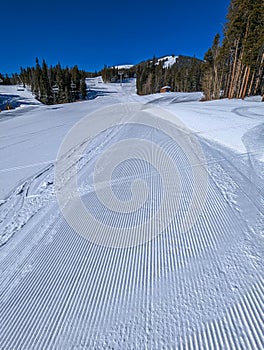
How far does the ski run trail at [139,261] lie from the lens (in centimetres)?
144

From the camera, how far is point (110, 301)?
1669mm

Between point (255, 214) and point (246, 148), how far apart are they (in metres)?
3.21

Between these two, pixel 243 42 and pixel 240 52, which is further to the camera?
pixel 240 52

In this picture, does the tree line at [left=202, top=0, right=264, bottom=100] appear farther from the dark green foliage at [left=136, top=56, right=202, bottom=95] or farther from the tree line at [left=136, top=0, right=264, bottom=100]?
the dark green foliage at [left=136, top=56, right=202, bottom=95]

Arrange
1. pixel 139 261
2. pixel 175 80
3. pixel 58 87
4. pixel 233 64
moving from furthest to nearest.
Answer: pixel 175 80, pixel 58 87, pixel 233 64, pixel 139 261

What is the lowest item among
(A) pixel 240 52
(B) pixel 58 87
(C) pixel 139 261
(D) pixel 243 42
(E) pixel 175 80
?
(C) pixel 139 261

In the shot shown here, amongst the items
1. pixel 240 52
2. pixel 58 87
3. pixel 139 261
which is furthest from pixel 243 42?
pixel 58 87

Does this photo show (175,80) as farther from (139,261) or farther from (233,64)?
(139,261)

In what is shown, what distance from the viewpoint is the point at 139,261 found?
6.72ft

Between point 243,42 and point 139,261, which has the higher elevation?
point 243,42

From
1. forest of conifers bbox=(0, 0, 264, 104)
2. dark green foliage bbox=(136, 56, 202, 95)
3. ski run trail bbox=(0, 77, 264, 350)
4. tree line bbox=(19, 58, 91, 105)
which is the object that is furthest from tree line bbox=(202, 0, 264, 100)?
tree line bbox=(19, 58, 91, 105)

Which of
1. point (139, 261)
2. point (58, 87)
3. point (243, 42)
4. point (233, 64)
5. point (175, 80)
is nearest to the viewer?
point (139, 261)

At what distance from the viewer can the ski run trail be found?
1.44 meters

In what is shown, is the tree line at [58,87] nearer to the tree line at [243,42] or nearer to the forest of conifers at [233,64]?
the forest of conifers at [233,64]
